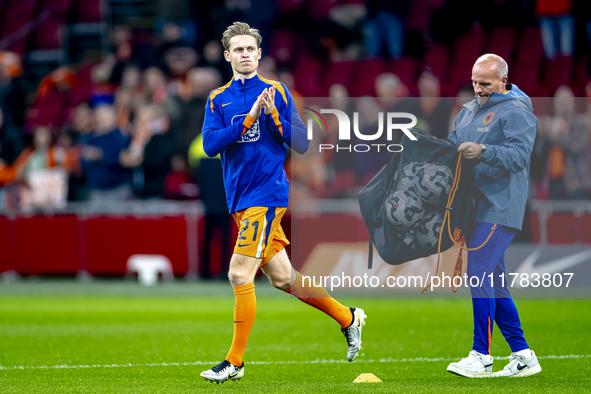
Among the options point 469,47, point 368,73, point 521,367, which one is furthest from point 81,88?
point 521,367

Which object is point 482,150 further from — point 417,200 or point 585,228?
point 585,228

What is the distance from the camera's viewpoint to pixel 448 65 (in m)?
14.3

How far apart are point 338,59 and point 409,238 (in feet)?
31.5

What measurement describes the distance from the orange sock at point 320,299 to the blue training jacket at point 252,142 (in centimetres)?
56

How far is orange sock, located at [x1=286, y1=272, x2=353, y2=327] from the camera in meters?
5.41

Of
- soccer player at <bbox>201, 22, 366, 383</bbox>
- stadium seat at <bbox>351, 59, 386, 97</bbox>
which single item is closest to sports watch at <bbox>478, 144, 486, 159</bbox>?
soccer player at <bbox>201, 22, 366, 383</bbox>

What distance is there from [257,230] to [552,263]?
5154 mm

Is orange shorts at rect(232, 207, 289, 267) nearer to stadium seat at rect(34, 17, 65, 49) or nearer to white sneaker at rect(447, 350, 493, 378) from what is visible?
white sneaker at rect(447, 350, 493, 378)

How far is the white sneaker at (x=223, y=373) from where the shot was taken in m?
5.03

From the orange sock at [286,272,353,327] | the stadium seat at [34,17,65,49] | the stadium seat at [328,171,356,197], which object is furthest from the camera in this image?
the stadium seat at [34,17,65,49]

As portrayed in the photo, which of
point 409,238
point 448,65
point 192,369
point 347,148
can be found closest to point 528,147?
point 409,238

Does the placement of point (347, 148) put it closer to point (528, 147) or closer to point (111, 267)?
point (528, 147)

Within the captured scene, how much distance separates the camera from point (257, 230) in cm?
513

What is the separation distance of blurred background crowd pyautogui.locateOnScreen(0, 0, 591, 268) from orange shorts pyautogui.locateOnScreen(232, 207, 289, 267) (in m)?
5.34
